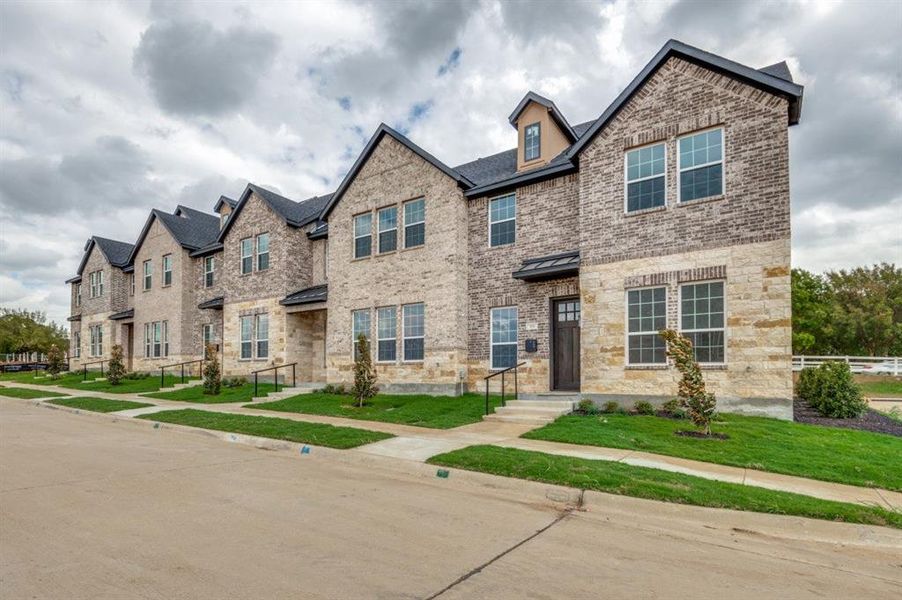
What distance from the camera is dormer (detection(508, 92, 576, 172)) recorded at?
16891 mm

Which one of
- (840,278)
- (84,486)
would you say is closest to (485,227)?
(84,486)

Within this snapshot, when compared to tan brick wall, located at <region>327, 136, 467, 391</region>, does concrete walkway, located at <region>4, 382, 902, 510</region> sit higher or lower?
lower

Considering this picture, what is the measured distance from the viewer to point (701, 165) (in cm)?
1298

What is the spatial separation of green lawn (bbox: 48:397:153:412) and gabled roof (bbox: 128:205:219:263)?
36.5ft

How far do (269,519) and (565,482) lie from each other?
3.73 metres

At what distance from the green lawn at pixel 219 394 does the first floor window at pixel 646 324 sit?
13248 mm

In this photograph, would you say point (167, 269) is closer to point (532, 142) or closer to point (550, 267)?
point (532, 142)

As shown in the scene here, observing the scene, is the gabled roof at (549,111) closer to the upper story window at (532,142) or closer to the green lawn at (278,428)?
the upper story window at (532,142)

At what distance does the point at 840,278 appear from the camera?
158 ft

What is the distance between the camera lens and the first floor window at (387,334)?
1864 centimetres

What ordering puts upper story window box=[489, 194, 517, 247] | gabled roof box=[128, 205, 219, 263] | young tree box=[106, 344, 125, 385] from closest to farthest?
upper story window box=[489, 194, 517, 247] → young tree box=[106, 344, 125, 385] → gabled roof box=[128, 205, 219, 263]

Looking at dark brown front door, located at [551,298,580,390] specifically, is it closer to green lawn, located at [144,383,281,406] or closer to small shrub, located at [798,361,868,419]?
small shrub, located at [798,361,868,419]

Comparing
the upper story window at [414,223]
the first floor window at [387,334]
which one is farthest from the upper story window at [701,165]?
the first floor window at [387,334]

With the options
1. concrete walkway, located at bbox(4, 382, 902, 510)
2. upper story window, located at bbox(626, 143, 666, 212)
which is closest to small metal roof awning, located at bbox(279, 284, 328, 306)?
concrete walkway, located at bbox(4, 382, 902, 510)
